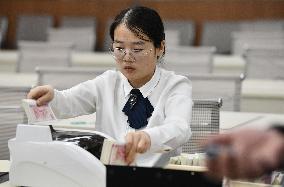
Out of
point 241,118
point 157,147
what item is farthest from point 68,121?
point 157,147

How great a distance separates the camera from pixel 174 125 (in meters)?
1.44

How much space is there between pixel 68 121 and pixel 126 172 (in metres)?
1.48

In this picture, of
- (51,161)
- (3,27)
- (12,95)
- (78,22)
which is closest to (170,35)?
(78,22)

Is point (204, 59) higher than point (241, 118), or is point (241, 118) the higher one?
point (204, 59)

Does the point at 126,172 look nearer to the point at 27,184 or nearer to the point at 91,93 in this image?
the point at 27,184

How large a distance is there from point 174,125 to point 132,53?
0.28 meters

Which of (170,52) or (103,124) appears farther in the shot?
(170,52)

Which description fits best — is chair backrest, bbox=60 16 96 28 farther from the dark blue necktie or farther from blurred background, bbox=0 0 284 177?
the dark blue necktie

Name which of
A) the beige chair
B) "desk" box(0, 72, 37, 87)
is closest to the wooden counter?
the beige chair

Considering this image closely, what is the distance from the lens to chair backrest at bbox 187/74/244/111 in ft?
9.41

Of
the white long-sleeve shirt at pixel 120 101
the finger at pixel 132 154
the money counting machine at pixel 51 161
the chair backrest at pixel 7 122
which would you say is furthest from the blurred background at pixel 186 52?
the finger at pixel 132 154

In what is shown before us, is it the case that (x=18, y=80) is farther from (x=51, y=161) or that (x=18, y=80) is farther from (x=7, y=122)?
(x=51, y=161)

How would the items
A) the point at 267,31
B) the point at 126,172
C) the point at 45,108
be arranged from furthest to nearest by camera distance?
the point at 267,31 < the point at 45,108 < the point at 126,172

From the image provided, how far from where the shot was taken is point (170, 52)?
423 centimetres
